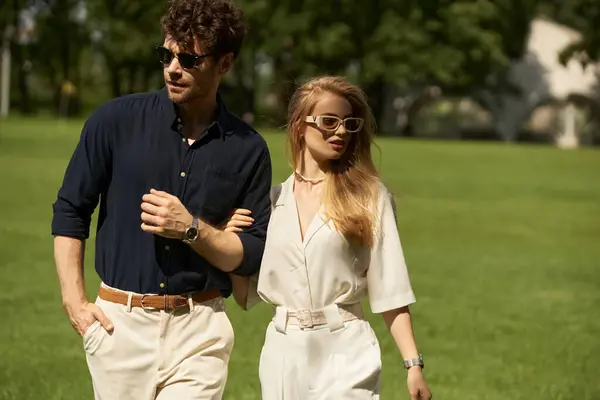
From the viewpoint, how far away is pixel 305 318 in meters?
4.48

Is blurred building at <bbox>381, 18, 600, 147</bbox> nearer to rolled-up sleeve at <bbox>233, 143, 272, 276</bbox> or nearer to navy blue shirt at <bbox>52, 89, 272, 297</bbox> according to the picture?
rolled-up sleeve at <bbox>233, 143, 272, 276</bbox>

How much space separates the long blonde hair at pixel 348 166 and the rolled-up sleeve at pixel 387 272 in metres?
0.05

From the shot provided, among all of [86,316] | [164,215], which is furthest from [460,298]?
[164,215]

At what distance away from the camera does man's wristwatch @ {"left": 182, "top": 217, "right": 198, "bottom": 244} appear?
4406 mm

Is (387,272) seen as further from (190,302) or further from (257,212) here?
(190,302)

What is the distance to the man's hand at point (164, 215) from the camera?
4320mm

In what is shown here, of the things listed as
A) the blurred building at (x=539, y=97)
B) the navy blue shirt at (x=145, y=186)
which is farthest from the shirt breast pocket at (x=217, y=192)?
the blurred building at (x=539, y=97)

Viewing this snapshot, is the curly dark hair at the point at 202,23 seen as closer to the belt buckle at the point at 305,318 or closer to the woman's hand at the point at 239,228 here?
the woman's hand at the point at 239,228

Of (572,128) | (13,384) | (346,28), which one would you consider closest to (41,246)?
(13,384)

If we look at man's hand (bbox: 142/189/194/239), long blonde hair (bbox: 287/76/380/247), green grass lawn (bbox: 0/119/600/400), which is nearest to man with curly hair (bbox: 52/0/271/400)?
man's hand (bbox: 142/189/194/239)

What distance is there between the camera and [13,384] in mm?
9211

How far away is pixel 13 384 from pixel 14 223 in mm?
12224

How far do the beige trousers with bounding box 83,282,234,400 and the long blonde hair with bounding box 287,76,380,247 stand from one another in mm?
696

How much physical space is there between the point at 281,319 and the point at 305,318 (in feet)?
0.32
